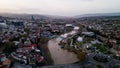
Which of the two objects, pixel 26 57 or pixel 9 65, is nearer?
pixel 9 65

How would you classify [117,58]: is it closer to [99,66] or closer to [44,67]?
[99,66]

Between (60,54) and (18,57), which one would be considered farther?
(60,54)

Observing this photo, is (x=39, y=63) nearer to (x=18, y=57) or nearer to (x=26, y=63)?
(x=26, y=63)

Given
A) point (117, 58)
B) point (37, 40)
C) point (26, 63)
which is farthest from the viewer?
point (37, 40)

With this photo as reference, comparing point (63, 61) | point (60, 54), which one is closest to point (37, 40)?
point (60, 54)

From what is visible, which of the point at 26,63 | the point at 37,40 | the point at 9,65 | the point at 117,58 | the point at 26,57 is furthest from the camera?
the point at 37,40

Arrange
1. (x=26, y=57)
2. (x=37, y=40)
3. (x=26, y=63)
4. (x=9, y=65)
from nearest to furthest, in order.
Result: (x=9, y=65) → (x=26, y=63) → (x=26, y=57) → (x=37, y=40)

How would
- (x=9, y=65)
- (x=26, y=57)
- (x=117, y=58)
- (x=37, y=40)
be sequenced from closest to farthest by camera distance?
(x=9, y=65) → (x=26, y=57) → (x=117, y=58) → (x=37, y=40)

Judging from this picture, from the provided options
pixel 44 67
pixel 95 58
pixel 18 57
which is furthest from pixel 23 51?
pixel 95 58
